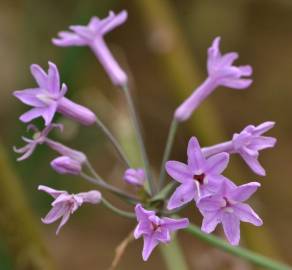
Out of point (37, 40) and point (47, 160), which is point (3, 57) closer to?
point (37, 40)

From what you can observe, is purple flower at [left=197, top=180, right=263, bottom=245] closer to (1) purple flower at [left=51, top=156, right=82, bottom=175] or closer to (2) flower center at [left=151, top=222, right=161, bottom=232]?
(2) flower center at [left=151, top=222, right=161, bottom=232]

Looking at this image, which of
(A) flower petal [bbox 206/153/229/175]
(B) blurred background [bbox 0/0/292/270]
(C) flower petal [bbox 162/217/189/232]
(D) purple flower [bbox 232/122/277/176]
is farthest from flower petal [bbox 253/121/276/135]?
(B) blurred background [bbox 0/0/292/270]

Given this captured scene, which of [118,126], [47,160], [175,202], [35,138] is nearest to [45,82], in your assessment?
[35,138]

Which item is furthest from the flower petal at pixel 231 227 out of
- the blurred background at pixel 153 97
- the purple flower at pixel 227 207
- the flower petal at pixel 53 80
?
the blurred background at pixel 153 97

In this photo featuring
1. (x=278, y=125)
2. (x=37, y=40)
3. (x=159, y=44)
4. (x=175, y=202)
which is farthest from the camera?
(x=278, y=125)

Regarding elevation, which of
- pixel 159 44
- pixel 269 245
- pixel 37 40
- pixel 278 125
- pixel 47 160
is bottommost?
pixel 278 125

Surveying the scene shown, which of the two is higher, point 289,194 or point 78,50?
point 78,50

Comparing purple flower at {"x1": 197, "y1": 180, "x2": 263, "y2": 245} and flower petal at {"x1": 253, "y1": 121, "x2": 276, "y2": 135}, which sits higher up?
flower petal at {"x1": 253, "y1": 121, "x2": 276, "y2": 135}

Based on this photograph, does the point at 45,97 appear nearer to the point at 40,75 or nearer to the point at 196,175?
the point at 40,75
